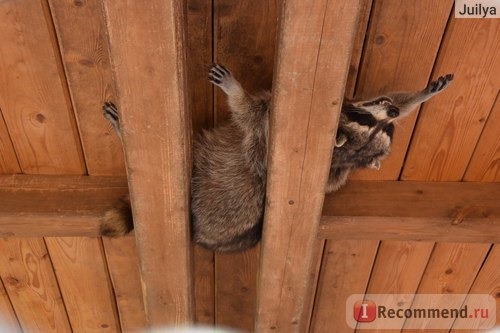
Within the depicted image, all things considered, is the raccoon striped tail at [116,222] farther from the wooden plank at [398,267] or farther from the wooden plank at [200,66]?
the wooden plank at [398,267]

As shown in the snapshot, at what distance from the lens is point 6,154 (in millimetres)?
1983

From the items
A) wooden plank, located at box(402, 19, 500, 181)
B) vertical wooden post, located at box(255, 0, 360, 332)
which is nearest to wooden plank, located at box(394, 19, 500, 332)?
wooden plank, located at box(402, 19, 500, 181)

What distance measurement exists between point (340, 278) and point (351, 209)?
1.82 ft

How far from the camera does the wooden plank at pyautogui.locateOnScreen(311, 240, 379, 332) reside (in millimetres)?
2326

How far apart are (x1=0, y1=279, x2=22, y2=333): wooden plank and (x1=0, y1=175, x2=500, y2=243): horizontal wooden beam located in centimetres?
63

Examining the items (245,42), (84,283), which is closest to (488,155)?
(245,42)

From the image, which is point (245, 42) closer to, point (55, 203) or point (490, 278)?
point (55, 203)

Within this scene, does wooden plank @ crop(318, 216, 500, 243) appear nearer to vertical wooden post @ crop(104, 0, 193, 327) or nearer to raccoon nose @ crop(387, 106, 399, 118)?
raccoon nose @ crop(387, 106, 399, 118)

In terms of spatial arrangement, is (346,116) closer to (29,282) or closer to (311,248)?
(311,248)

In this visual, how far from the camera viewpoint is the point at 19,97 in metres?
1.81

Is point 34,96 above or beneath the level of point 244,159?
above

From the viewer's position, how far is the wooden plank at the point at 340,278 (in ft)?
7.63

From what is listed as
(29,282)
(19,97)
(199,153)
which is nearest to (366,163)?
(199,153)

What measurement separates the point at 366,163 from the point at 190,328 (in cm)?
99
